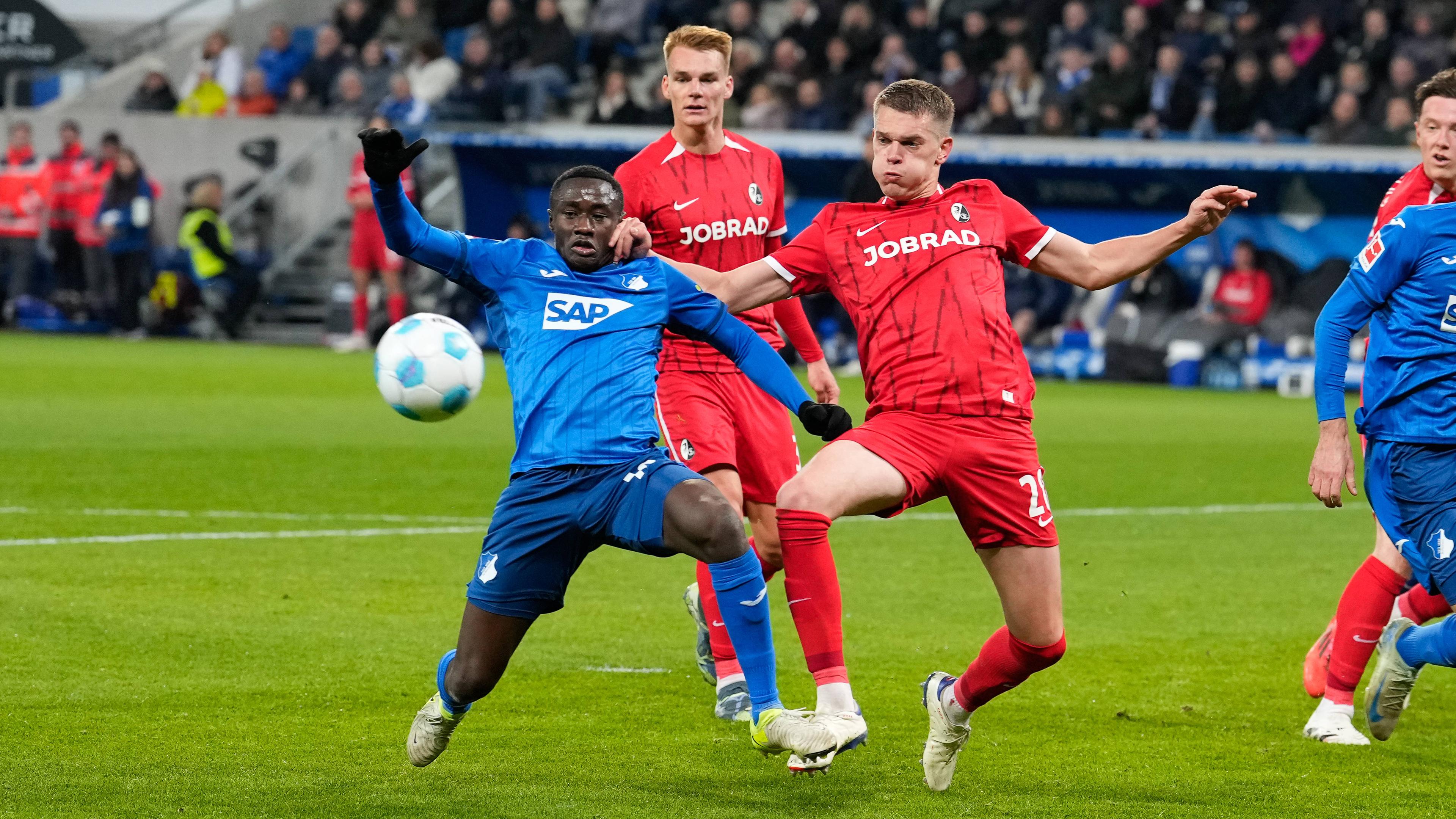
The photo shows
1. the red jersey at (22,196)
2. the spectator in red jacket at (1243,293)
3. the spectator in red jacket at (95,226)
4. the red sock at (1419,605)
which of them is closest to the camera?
the red sock at (1419,605)

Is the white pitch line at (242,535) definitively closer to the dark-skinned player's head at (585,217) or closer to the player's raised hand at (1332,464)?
the dark-skinned player's head at (585,217)

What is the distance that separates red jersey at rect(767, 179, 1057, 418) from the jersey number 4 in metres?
0.20

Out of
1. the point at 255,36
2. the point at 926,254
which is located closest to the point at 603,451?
the point at 926,254

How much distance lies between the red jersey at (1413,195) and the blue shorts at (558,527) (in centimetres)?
253

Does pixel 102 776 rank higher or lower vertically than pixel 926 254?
lower

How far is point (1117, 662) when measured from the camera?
7.19 meters

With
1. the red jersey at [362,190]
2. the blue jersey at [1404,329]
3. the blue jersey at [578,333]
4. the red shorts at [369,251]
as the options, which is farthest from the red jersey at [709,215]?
the red shorts at [369,251]

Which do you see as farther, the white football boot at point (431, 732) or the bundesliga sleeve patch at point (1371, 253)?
the bundesliga sleeve patch at point (1371, 253)

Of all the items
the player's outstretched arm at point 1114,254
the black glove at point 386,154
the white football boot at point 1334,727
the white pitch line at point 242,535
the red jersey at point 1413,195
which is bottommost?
the white pitch line at point 242,535

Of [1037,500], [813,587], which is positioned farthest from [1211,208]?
[813,587]

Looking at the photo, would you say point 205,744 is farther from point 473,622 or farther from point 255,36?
point 255,36

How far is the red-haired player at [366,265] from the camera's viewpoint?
23.6 meters

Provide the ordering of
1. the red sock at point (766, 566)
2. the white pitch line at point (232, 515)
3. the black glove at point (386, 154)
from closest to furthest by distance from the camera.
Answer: the black glove at point (386, 154), the red sock at point (766, 566), the white pitch line at point (232, 515)

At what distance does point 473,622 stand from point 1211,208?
2430mm
